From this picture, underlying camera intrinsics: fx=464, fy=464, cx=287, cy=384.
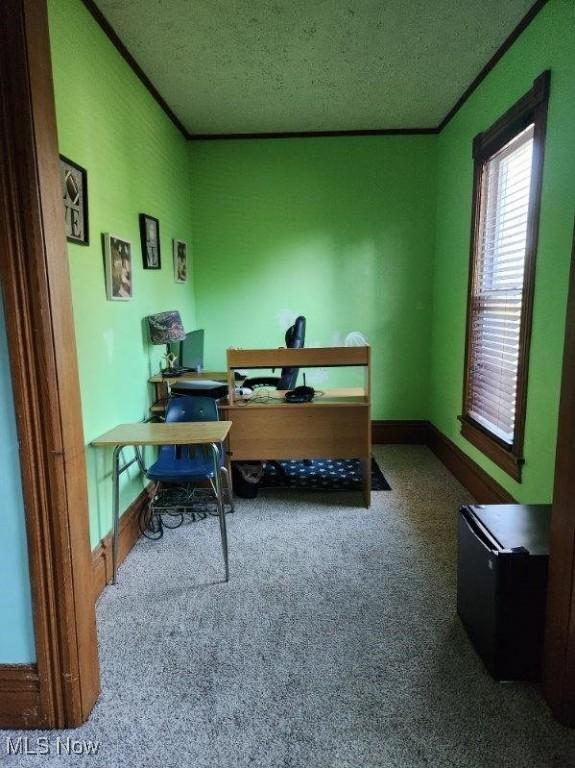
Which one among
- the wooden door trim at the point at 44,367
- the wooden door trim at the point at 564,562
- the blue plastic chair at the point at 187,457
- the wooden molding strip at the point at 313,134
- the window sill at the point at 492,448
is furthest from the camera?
the wooden molding strip at the point at 313,134

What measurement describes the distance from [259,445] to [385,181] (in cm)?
269

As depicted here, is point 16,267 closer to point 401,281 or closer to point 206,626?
point 206,626

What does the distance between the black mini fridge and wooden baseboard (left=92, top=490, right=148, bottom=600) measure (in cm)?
161

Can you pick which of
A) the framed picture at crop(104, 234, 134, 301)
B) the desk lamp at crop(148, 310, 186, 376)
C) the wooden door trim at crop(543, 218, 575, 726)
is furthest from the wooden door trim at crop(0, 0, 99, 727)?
the desk lamp at crop(148, 310, 186, 376)

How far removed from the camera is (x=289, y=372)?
343 centimetres

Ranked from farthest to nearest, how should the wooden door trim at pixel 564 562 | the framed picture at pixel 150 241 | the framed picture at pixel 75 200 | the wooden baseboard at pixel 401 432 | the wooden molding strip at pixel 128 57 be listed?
1. the wooden baseboard at pixel 401 432
2. the framed picture at pixel 150 241
3. the wooden molding strip at pixel 128 57
4. the framed picture at pixel 75 200
5. the wooden door trim at pixel 564 562

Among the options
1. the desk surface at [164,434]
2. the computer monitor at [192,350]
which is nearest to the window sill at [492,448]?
the desk surface at [164,434]

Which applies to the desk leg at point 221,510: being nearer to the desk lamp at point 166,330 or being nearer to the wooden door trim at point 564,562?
the desk lamp at point 166,330

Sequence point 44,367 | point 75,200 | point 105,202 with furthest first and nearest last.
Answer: point 105,202 < point 75,200 < point 44,367

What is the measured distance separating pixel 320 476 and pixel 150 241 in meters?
2.11

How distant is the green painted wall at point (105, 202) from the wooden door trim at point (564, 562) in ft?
6.35

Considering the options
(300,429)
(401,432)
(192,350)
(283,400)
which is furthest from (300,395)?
(401,432)
